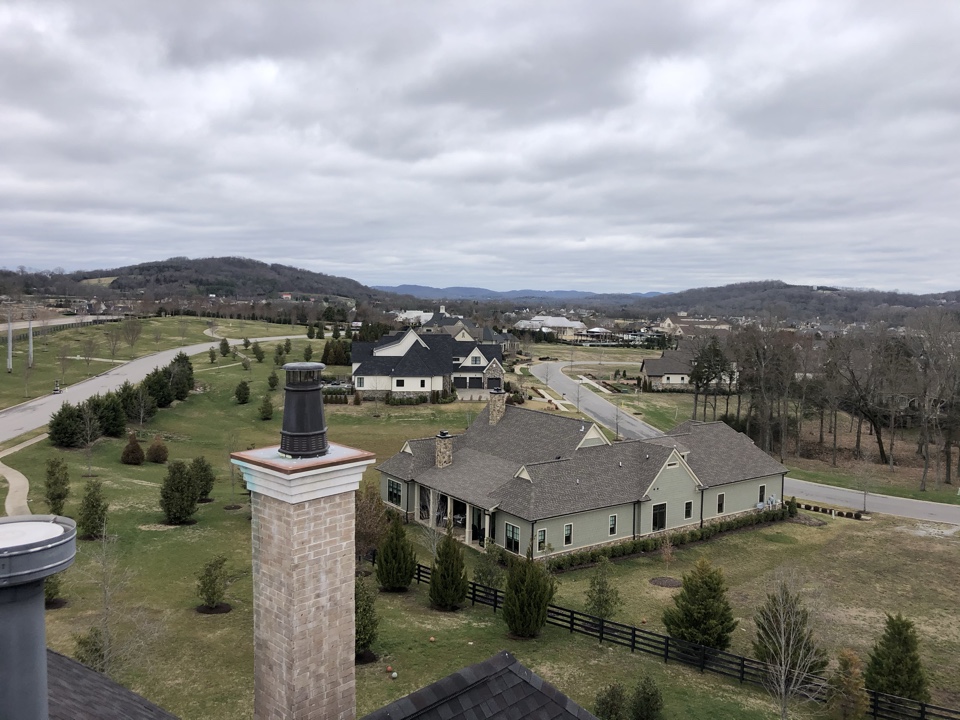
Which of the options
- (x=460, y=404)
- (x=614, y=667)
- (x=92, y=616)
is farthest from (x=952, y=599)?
(x=460, y=404)

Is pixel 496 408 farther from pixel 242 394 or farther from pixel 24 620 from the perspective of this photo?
pixel 24 620

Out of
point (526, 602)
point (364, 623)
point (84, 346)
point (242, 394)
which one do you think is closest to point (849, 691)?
point (526, 602)

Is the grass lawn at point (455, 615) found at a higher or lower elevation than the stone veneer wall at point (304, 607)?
lower

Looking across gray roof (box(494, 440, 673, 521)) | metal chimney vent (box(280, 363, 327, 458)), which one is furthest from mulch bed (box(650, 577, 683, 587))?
metal chimney vent (box(280, 363, 327, 458))

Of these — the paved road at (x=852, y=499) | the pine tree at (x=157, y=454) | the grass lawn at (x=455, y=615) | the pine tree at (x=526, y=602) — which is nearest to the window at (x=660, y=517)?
the grass lawn at (x=455, y=615)

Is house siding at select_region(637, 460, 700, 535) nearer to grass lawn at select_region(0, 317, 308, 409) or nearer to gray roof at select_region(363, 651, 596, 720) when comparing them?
gray roof at select_region(363, 651, 596, 720)

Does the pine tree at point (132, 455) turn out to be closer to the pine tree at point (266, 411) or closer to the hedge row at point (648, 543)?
the pine tree at point (266, 411)
